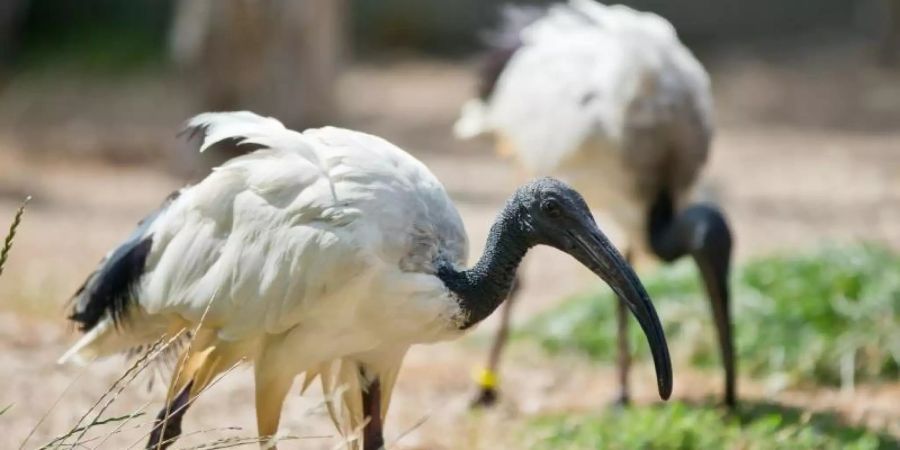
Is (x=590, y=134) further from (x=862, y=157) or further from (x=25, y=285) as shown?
(x=862, y=157)

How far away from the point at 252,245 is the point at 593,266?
1058mm

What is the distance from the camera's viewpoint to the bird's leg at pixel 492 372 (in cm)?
689

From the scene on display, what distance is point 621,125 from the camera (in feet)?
21.8

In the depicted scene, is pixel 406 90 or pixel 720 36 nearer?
pixel 406 90

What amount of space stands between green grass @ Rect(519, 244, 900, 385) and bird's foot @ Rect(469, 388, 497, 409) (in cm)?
76

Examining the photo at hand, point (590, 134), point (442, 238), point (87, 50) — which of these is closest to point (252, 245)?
point (442, 238)

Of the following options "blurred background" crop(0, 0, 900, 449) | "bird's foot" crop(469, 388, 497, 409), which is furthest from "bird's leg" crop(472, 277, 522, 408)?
"blurred background" crop(0, 0, 900, 449)

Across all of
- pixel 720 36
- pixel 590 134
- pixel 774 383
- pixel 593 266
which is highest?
pixel 593 266

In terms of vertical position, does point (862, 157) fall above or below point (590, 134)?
below

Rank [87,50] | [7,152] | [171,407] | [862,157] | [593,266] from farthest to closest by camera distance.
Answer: [87,50]
[7,152]
[862,157]
[171,407]
[593,266]

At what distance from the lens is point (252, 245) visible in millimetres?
4543

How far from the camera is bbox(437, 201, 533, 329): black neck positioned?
446cm

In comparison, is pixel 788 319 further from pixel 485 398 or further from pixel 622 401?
pixel 485 398

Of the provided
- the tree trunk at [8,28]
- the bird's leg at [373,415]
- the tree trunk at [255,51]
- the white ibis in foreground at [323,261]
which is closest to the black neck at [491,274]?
the white ibis in foreground at [323,261]
